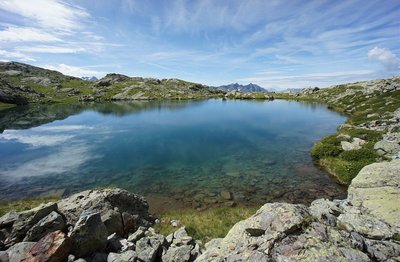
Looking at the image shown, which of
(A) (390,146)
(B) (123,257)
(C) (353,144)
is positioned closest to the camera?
(B) (123,257)

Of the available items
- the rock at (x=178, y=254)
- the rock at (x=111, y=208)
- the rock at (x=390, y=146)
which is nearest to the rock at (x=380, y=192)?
the rock at (x=178, y=254)

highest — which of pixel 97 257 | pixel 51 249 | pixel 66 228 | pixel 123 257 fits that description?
pixel 51 249

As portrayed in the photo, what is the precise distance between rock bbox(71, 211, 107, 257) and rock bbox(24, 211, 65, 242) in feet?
7.02

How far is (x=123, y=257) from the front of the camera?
15.2 metres

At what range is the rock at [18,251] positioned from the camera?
14156 mm

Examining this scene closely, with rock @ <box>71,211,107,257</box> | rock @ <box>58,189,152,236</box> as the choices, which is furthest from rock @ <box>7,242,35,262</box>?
rock @ <box>58,189,152,236</box>

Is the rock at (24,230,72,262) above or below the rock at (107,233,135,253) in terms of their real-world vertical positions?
above

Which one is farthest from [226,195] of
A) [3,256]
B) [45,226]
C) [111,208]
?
[3,256]

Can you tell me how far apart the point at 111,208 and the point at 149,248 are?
23.0 feet

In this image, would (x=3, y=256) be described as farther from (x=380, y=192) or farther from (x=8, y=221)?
(x=380, y=192)

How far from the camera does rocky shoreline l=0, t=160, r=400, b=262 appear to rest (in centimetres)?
1258

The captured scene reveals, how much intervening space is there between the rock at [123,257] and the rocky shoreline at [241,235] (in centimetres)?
6

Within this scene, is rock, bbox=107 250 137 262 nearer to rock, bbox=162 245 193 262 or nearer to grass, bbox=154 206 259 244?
rock, bbox=162 245 193 262

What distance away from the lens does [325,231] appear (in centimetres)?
1323
